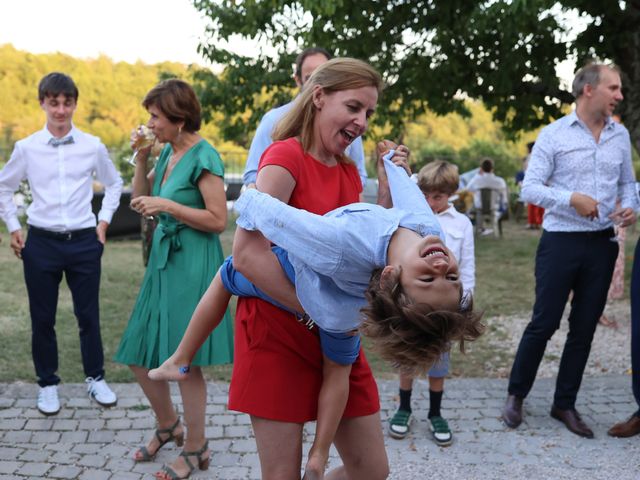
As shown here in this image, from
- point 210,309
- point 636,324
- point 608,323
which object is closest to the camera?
point 210,309

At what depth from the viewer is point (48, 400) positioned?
5.23 metres

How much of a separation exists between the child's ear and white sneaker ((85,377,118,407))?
3842mm

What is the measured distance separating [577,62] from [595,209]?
598cm

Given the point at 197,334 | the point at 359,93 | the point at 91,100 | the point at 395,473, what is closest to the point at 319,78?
the point at 359,93

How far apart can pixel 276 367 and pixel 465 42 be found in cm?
829

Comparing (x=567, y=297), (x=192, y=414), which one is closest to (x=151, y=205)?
(x=192, y=414)

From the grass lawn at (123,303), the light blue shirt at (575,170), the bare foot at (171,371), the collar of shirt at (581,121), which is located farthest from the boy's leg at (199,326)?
the collar of shirt at (581,121)

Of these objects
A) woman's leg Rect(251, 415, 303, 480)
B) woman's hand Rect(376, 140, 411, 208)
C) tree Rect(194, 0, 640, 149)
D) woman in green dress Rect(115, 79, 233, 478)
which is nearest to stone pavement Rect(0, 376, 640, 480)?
woman in green dress Rect(115, 79, 233, 478)

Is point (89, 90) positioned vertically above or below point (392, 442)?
above

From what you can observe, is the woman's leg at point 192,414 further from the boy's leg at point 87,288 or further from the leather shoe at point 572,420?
the leather shoe at point 572,420

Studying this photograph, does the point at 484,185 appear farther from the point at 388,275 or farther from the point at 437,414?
the point at 388,275

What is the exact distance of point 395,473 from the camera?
4.39 m

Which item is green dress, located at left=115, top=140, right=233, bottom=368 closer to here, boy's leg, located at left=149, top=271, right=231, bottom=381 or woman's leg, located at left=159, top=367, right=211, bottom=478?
woman's leg, located at left=159, top=367, right=211, bottom=478

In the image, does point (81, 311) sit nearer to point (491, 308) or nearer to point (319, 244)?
point (319, 244)
